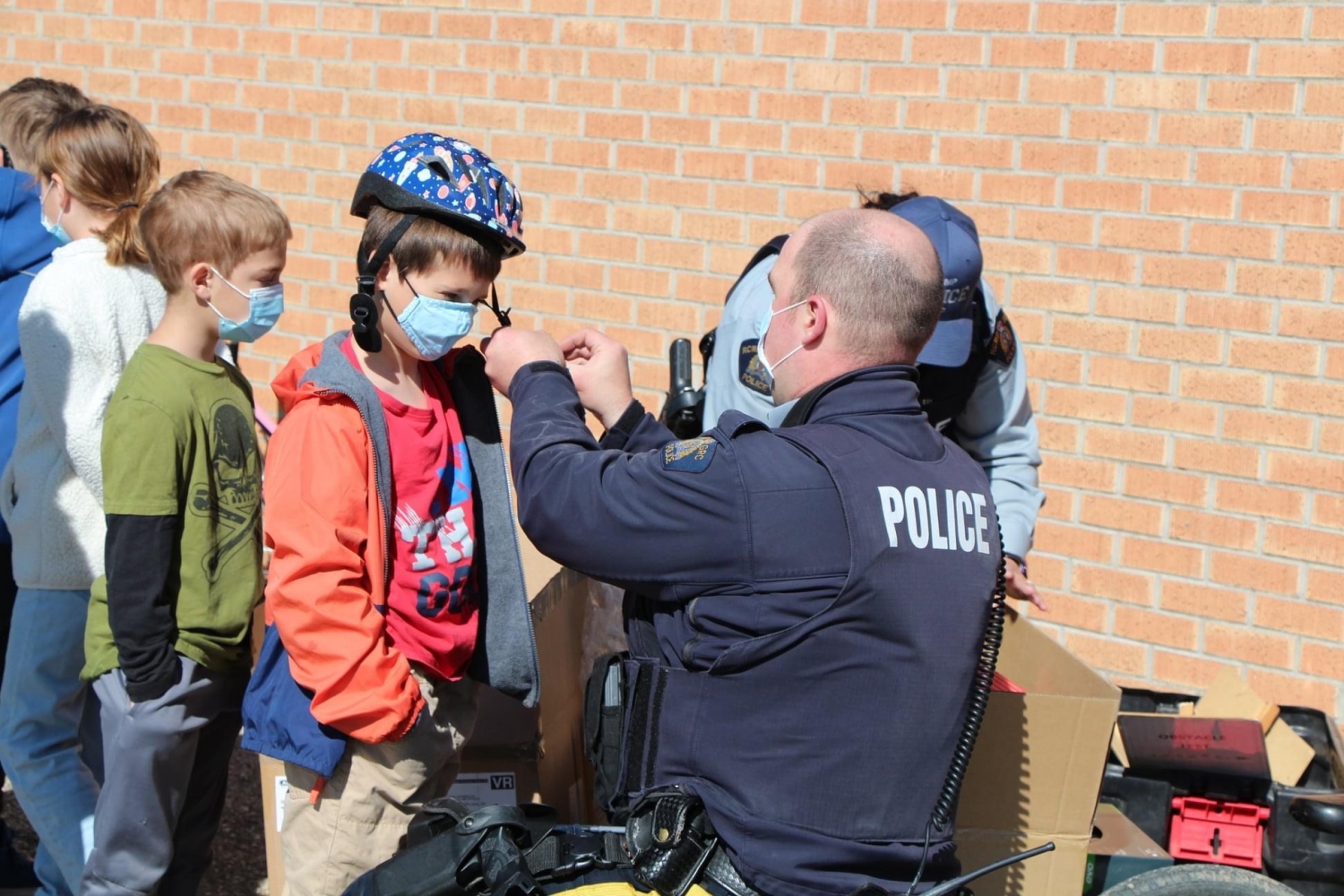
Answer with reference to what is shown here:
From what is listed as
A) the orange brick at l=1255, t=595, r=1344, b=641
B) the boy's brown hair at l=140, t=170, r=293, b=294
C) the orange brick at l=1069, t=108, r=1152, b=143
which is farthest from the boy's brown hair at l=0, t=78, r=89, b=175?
the orange brick at l=1255, t=595, r=1344, b=641

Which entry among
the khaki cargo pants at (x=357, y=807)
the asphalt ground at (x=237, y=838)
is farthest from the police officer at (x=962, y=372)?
the asphalt ground at (x=237, y=838)

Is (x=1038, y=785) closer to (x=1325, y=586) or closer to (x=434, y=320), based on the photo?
(x=434, y=320)

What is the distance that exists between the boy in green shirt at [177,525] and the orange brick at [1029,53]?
253 cm

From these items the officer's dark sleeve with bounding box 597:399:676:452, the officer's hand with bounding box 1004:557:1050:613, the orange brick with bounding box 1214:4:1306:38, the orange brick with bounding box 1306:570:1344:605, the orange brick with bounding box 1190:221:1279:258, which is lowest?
the orange brick with bounding box 1306:570:1344:605

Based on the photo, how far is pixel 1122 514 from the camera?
4.30 meters

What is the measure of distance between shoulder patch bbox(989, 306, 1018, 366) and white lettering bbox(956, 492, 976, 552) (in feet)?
4.15

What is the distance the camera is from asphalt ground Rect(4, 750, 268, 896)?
146 inches

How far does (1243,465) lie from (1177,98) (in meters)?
1.16

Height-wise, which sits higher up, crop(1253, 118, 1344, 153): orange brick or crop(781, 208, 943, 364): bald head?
crop(1253, 118, 1344, 153): orange brick

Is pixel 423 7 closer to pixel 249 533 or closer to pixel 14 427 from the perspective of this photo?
pixel 14 427

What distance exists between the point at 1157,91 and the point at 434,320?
2.74 meters

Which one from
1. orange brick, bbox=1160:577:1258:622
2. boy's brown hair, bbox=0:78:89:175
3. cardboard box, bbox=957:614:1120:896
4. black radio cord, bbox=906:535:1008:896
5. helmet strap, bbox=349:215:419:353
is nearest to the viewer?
black radio cord, bbox=906:535:1008:896

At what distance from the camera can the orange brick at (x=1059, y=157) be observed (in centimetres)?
418

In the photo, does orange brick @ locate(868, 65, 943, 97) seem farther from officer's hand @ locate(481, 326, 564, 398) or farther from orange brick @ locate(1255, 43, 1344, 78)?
officer's hand @ locate(481, 326, 564, 398)
